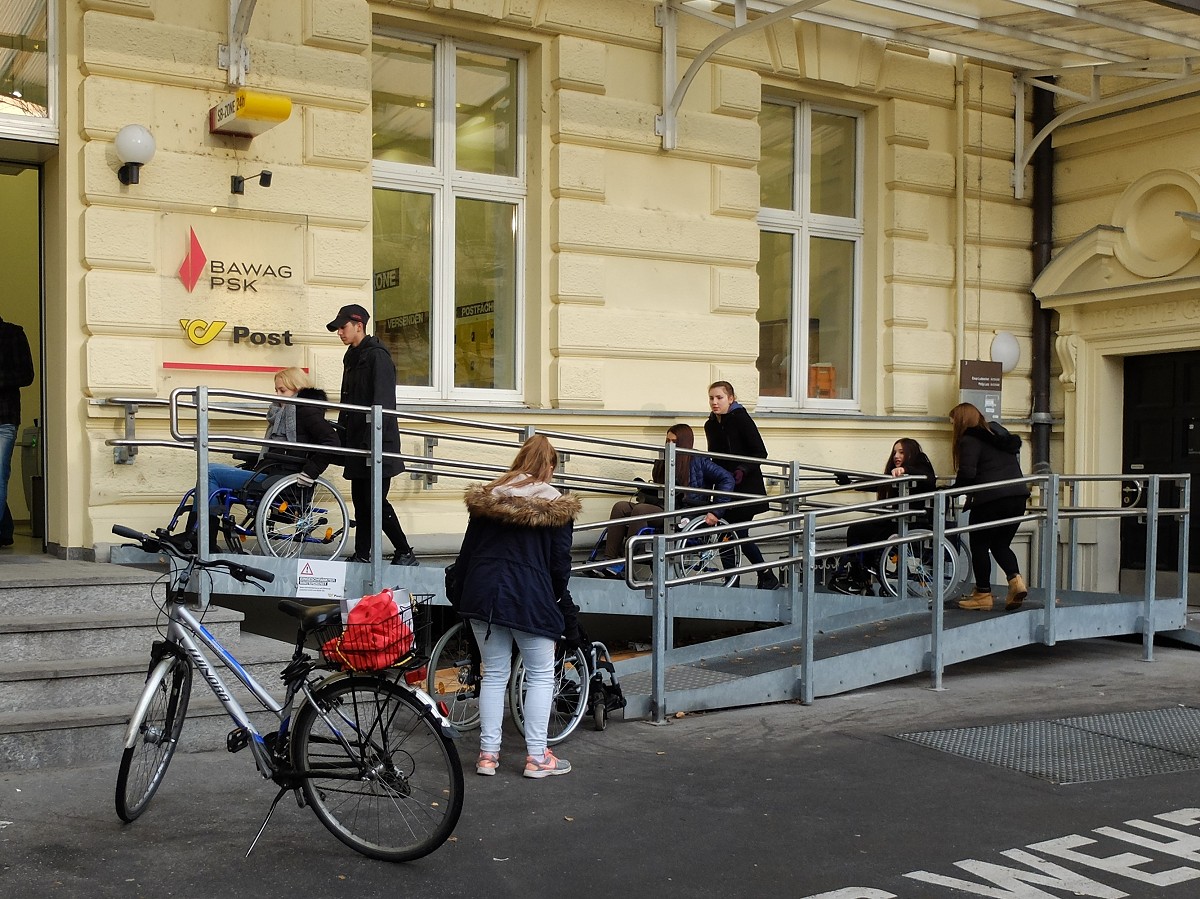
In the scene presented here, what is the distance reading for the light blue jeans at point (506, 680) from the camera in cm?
594

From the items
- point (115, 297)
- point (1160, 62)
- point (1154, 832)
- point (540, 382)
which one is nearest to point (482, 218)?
point (540, 382)

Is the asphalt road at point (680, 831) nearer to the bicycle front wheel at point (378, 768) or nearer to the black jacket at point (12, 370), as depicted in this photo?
the bicycle front wheel at point (378, 768)

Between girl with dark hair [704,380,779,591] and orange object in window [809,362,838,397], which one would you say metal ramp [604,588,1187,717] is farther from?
orange object in window [809,362,838,397]

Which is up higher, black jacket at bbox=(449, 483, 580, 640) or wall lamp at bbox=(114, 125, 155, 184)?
wall lamp at bbox=(114, 125, 155, 184)

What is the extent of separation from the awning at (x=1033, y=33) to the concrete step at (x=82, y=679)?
581cm

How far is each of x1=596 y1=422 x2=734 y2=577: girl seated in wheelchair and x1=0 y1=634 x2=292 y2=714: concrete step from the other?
3.40 m

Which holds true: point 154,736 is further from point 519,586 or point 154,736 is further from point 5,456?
point 5,456

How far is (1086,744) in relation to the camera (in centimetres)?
673

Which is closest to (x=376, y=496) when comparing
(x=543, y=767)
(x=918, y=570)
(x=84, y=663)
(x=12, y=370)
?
(x=84, y=663)

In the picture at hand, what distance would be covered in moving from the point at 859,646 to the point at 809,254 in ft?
15.5

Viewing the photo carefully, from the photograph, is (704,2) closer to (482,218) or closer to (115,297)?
(482,218)

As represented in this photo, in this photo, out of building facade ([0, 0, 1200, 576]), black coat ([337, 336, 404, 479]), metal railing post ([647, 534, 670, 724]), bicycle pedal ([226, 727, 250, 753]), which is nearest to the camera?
bicycle pedal ([226, 727, 250, 753])

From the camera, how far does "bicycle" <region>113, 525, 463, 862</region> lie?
4.66 metres

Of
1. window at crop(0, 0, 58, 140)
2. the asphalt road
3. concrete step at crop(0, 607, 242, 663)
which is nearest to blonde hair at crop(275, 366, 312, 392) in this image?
concrete step at crop(0, 607, 242, 663)
